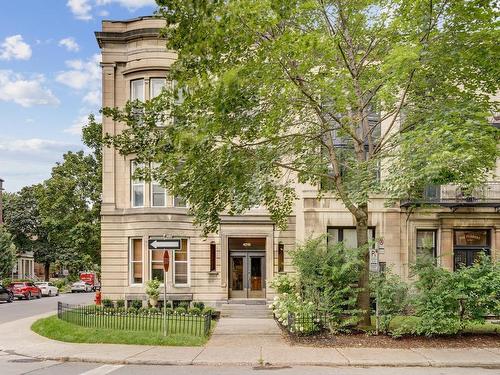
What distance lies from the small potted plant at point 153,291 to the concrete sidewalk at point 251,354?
361 inches

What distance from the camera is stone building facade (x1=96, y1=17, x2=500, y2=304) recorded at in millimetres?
25844

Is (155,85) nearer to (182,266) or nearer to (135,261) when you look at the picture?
(135,261)

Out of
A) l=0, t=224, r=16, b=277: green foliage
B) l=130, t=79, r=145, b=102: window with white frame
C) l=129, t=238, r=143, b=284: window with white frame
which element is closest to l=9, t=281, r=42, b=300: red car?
l=0, t=224, r=16, b=277: green foliage

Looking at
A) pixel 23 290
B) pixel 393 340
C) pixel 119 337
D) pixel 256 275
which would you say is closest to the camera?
pixel 393 340

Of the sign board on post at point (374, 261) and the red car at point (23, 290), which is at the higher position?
the sign board on post at point (374, 261)

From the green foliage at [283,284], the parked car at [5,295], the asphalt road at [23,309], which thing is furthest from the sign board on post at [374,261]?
the parked car at [5,295]

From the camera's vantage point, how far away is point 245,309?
2562 centimetres

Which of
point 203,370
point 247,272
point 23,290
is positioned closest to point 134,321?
point 203,370

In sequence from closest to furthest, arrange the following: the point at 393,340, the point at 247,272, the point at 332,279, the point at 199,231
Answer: the point at 393,340 < the point at 332,279 < the point at 199,231 < the point at 247,272

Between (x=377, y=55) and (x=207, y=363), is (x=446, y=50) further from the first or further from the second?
(x=207, y=363)

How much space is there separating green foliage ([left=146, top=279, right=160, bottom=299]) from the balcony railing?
39.8ft

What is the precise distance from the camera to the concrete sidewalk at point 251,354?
1295 cm

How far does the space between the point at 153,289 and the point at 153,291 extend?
0.34 feet

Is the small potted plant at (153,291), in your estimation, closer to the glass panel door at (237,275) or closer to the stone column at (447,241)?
the glass panel door at (237,275)
